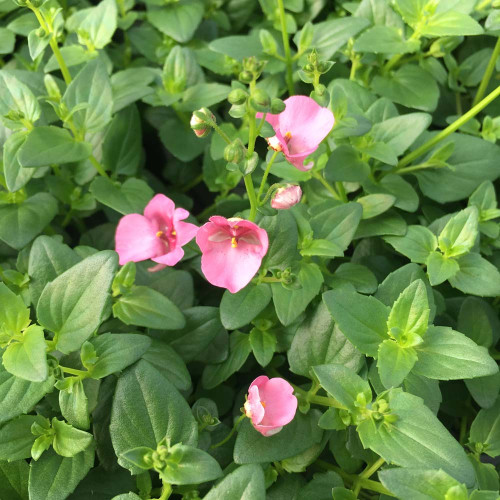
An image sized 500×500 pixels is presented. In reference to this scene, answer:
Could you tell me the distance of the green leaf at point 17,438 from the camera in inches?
41.1

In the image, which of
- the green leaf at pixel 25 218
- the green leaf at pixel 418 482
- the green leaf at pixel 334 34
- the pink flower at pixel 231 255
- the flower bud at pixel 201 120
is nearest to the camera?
the green leaf at pixel 418 482

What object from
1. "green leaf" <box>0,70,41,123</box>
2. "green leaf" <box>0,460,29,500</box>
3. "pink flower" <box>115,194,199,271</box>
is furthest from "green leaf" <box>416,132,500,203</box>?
"green leaf" <box>0,460,29,500</box>

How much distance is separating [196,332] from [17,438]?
1.34 ft

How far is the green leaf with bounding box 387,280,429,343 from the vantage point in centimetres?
104

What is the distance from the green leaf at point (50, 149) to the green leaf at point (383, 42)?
0.75m

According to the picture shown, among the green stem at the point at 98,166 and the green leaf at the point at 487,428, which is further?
the green stem at the point at 98,166

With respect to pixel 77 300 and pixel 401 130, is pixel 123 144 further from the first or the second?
pixel 401 130

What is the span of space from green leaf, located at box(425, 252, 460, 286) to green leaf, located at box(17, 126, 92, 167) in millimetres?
820

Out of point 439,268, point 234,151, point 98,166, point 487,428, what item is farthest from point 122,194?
point 487,428

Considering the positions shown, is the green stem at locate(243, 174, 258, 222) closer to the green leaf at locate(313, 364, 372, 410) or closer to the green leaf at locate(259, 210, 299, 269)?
the green leaf at locate(259, 210, 299, 269)

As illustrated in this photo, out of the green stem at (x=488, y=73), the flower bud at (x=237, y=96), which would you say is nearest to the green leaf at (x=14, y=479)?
the flower bud at (x=237, y=96)

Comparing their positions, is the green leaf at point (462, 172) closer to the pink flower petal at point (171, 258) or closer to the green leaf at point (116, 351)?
the pink flower petal at point (171, 258)

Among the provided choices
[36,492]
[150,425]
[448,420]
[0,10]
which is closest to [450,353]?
[448,420]

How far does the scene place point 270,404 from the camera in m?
1.08
